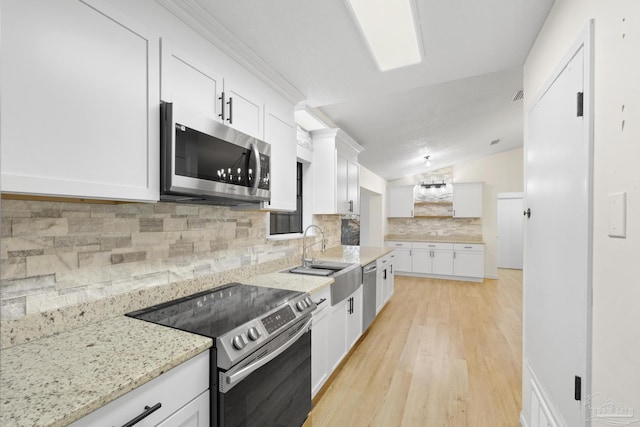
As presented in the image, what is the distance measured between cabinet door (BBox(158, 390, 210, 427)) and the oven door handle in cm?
11

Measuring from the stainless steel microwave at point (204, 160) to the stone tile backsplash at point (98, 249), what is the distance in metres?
0.27

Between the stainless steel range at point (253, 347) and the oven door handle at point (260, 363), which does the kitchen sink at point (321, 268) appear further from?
the oven door handle at point (260, 363)

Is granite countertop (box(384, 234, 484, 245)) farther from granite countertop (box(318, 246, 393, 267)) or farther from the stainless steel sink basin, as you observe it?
the stainless steel sink basin

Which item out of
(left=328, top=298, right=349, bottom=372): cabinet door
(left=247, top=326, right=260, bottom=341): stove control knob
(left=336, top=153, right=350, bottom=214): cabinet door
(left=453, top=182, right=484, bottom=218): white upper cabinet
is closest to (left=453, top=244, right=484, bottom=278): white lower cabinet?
(left=453, top=182, right=484, bottom=218): white upper cabinet

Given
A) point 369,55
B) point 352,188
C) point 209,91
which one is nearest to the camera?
point 209,91

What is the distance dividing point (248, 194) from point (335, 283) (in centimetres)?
109

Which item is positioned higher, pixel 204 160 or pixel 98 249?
pixel 204 160

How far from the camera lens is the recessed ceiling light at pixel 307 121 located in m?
2.83

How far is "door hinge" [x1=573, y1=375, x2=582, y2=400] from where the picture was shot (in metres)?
1.05

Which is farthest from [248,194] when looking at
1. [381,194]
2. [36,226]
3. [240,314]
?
[381,194]

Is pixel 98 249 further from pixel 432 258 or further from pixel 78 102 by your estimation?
pixel 432 258

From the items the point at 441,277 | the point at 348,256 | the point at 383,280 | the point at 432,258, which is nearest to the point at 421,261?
the point at 432,258

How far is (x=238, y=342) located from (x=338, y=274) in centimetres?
132

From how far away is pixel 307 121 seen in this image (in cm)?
306
